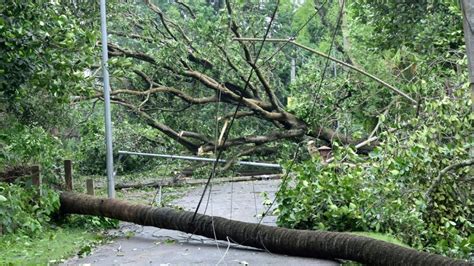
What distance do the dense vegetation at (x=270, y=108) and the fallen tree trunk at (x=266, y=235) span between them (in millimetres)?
667

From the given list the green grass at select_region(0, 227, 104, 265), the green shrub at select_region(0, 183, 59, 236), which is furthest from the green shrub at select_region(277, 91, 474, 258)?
the green shrub at select_region(0, 183, 59, 236)

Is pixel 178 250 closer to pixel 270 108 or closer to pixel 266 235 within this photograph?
pixel 266 235

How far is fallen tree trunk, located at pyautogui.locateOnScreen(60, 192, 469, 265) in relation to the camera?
20.1 feet

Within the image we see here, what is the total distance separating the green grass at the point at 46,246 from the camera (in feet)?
23.8

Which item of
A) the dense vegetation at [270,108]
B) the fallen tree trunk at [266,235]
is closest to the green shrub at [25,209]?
the dense vegetation at [270,108]

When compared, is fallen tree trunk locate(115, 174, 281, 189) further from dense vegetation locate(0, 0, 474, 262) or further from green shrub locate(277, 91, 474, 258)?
green shrub locate(277, 91, 474, 258)

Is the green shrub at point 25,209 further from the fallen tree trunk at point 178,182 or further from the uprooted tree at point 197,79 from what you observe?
the fallen tree trunk at point 178,182

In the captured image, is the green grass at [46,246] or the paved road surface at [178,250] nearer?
the green grass at [46,246]

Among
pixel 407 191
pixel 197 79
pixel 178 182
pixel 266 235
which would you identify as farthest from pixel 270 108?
pixel 266 235

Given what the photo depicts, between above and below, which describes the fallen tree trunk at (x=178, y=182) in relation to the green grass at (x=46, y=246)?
below

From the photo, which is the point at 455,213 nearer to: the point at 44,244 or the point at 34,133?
the point at 44,244

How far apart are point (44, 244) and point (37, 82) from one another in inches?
81.7

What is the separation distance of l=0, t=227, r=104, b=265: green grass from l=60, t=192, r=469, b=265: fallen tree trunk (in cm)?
45

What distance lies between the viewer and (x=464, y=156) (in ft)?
26.0
